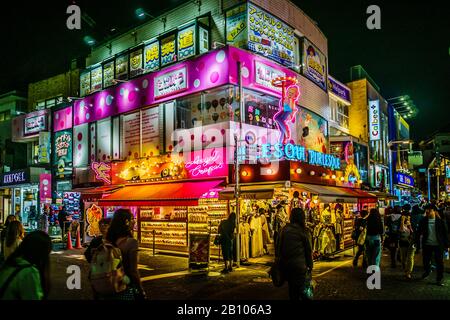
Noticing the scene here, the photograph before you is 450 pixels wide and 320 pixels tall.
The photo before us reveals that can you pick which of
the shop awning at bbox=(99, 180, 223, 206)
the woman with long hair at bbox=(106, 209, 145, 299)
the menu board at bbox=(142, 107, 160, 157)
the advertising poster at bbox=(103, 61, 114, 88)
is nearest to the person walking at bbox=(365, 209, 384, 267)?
the shop awning at bbox=(99, 180, 223, 206)

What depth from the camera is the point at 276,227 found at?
14820 millimetres

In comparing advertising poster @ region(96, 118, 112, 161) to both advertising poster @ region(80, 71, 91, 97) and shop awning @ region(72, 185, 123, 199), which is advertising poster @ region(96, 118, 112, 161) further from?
advertising poster @ region(80, 71, 91, 97)

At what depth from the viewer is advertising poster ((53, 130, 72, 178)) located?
26.1 m

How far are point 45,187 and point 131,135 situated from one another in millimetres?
9195

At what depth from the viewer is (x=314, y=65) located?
23.9 metres

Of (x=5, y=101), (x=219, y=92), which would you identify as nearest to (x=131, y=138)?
(x=219, y=92)

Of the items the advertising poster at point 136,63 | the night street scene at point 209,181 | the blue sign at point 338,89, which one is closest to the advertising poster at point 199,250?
the night street scene at point 209,181

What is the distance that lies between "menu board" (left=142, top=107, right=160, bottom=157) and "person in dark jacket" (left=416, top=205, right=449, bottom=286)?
13291mm

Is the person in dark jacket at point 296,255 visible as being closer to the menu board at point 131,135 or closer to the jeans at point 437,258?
the jeans at point 437,258

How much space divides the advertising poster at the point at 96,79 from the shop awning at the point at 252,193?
47.5 feet

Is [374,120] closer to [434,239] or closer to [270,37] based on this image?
[270,37]

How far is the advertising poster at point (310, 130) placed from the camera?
21672mm
